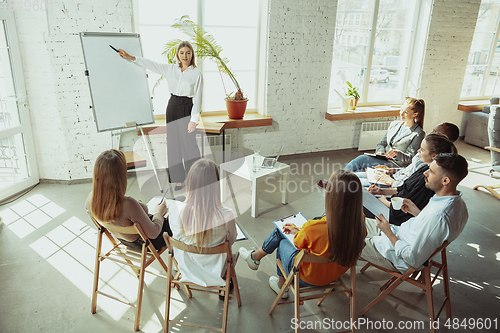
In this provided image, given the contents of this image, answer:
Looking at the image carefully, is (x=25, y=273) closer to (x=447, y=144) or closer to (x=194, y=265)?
(x=194, y=265)

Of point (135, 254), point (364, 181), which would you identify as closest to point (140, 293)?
point (135, 254)

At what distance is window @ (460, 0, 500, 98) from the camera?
654cm

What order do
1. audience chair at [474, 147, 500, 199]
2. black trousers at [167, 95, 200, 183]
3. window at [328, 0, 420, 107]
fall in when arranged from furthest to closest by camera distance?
window at [328, 0, 420, 107], audience chair at [474, 147, 500, 199], black trousers at [167, 95, 200, 183]

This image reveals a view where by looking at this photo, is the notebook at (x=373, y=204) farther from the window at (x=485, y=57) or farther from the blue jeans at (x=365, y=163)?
the window at (x=485, y=57)

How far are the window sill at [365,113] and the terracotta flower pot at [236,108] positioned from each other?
4.73ft

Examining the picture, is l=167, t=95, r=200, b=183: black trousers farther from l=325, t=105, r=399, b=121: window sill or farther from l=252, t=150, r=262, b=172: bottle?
l=325, t=105, r=399, b=121: window sill

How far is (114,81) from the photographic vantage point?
3838 millimetres

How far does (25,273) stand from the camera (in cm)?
281

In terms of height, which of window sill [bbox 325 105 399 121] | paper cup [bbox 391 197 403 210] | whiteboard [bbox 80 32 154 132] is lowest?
paper cup [bbox 391 197 403 210]

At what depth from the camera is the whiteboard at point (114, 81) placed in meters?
3.66

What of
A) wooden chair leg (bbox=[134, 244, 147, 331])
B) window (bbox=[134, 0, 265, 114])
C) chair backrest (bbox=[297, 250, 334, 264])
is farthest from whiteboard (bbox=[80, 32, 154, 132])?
chair backrest (bbox=[297, 250, 334, 264])

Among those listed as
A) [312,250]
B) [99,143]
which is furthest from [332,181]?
[99,143]

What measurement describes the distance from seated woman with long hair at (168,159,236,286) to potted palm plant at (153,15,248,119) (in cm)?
281

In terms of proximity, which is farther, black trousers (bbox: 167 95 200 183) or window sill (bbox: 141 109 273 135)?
window sill (bbox: 141 109 273 135)
